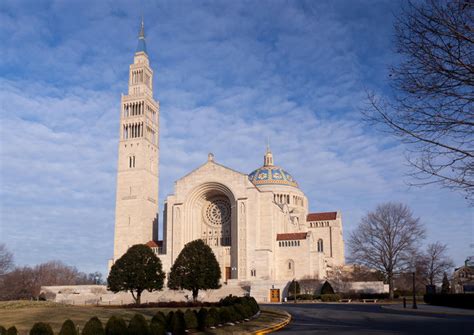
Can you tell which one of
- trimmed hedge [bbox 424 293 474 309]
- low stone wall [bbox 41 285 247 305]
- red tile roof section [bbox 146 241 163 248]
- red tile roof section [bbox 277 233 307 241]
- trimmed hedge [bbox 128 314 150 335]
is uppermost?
red tile roof section [bbox 277 233 307 241]

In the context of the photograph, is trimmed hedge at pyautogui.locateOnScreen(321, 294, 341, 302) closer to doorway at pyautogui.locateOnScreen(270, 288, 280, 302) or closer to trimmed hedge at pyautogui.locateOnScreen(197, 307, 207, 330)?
doorway at pyautogui.locateOnScreen(270, 288, 280, 302)

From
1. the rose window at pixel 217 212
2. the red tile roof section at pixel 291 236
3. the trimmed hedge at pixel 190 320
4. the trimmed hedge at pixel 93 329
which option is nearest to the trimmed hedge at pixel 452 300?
the red tile roof section at pixel 291 236

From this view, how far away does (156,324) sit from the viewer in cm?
1669

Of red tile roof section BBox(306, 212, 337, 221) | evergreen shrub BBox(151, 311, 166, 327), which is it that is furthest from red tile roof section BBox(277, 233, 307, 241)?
evergreen shrub BBox(151, 311, 166, 327)

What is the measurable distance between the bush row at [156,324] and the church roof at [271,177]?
65497 millimetres

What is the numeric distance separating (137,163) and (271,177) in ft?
82.4

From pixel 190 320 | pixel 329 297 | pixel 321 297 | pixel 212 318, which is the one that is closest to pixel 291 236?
pixel 321 297

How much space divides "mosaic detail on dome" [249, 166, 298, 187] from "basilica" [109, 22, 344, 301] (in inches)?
131

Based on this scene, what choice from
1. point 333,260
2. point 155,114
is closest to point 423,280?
point 333,260

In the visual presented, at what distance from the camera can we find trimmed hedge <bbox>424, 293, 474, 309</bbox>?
38.2 m

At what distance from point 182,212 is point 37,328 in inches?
2254

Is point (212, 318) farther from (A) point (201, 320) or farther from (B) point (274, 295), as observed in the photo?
(B) point (274, 295)

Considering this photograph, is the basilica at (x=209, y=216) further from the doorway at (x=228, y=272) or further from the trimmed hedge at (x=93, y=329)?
the trimmed hedge at (x=93, y=329)

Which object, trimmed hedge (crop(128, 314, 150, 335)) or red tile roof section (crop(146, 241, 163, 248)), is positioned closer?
trimmed hedge (crop(128, 314, 150, 335))
